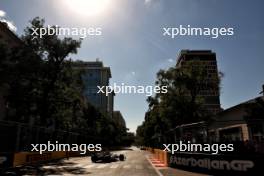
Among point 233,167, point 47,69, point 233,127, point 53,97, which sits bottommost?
point 233,167

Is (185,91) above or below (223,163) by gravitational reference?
above

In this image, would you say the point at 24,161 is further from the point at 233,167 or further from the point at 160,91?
the point at 160,91

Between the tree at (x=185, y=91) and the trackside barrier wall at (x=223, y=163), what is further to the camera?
the tree at (x=185, y=91)

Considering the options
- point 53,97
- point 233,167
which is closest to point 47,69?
point 53,97

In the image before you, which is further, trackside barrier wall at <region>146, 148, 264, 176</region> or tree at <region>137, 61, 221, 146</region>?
tree at <region>137, 61, 221, 146</region>

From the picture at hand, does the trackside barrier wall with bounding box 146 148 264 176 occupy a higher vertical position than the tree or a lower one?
lower

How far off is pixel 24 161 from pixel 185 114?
89.2 ft

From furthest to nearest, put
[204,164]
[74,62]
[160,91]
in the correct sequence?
[160,91], [74,62], [204,164]

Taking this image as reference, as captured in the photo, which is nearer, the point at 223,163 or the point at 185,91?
the point at 223,163

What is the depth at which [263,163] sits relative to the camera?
14.3m

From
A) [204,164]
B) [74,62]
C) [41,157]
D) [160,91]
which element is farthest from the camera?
[160,91]

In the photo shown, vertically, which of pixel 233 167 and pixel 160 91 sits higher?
pixel 160 91

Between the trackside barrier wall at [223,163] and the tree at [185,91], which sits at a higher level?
the tree at [185,91]

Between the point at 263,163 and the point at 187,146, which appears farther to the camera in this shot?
the point at 187,146
